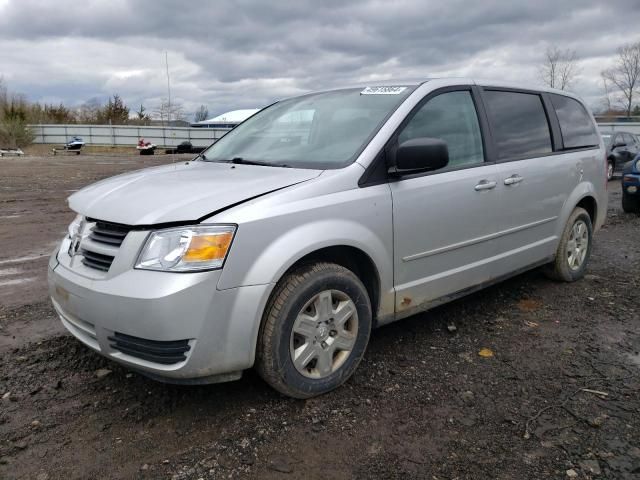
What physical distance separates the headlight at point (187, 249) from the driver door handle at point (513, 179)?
236cm

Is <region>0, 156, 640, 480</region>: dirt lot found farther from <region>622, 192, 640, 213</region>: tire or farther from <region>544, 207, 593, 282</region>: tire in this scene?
<region>622, 192, 640, 213</region>: tire

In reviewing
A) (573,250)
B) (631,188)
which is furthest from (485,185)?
(631,188)

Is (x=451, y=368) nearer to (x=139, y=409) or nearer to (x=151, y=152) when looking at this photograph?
(x=139, y=409)

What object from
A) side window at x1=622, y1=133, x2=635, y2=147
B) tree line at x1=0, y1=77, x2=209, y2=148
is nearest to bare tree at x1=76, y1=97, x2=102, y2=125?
tree line at x1=0, y1=77, x2=209, y2=148

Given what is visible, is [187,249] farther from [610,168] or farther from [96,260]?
[610,168]

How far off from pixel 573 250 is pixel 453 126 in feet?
7.22

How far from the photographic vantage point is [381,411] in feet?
9.45

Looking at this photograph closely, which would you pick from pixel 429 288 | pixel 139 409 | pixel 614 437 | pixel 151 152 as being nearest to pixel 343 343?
pixel 429 288

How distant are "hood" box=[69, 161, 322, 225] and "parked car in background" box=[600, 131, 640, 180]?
15079mm

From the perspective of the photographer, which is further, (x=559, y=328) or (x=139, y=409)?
(x=559, y=328)

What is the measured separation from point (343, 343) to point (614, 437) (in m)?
1.43

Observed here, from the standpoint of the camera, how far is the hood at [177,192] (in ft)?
8.59

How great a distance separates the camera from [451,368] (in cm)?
340

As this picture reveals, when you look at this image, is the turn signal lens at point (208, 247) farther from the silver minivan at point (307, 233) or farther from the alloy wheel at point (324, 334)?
the alloy wheel at point (324, 334)
